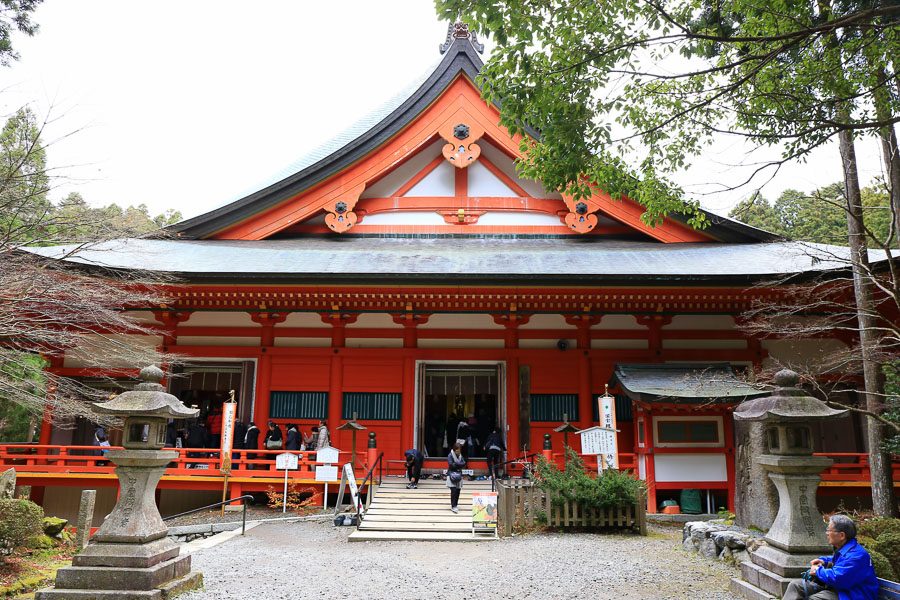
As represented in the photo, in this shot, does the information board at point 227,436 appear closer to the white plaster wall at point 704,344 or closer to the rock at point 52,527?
the rock at point 52,527

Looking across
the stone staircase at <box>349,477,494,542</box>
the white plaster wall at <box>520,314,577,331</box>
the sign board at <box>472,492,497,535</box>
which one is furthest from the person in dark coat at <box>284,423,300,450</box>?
the white plaster wall at <box>520,314,577,331</box>

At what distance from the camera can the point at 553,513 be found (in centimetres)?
945

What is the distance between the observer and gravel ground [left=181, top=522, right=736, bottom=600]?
6395mm

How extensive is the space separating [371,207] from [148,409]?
941 cm

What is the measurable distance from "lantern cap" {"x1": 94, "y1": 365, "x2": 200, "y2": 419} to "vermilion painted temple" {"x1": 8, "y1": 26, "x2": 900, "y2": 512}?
4720 mm

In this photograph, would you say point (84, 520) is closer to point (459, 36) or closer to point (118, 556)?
point (118, 556)

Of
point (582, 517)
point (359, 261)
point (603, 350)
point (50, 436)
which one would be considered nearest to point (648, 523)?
point (582, 517)

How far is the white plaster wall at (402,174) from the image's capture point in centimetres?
1534

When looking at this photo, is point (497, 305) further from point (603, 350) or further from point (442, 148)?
point (442, 148)

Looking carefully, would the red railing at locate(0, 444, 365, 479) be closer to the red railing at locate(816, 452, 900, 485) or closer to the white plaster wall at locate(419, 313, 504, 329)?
the white plaster wall at locate(419, 313, 504, 329)

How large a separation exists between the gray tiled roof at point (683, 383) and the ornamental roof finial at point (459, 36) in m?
8.56

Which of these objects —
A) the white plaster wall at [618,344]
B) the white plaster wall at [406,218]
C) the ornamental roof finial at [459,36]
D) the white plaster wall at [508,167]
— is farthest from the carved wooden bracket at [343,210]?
the white plaster wall at [618,344]

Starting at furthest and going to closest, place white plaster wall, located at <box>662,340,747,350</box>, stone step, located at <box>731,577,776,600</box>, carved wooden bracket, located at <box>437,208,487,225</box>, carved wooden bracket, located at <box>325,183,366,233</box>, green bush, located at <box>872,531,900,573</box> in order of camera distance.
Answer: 1. carved wooden bracket, located at <box>437,208,487,225</box>
2. carved wooden bracket, located at <box>325,183,366,233</box>
3. white plaster wall, located at <box>662,340,747,350</box>
4. green bush, located at <box>872,531,900,573</box>
5. stone step, located at <box>731,577,776,600</box>

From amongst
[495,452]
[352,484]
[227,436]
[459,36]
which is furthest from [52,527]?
[459,36]
